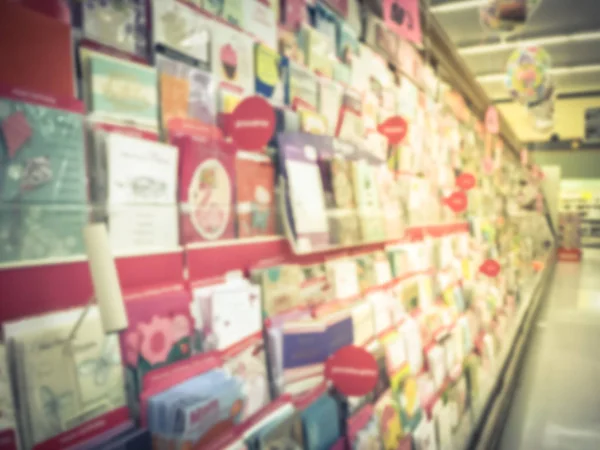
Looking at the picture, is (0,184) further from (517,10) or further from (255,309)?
(517,10)

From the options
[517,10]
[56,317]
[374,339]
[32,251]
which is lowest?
[374,339]

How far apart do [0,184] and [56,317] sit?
23 centimetres

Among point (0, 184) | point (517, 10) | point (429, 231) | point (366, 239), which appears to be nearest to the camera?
point (0, 184)

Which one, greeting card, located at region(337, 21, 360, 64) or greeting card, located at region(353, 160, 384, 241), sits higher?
greeting card, located at region(337, 21, 360, 64)

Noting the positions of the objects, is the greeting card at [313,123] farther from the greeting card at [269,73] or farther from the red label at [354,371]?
the red label at [354,371]

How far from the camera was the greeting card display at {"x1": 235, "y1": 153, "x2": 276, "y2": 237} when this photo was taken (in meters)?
1.16

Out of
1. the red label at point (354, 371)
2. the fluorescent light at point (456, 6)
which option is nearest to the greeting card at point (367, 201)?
the red label at point (354, 371)

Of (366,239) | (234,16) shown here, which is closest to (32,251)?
(234,16)

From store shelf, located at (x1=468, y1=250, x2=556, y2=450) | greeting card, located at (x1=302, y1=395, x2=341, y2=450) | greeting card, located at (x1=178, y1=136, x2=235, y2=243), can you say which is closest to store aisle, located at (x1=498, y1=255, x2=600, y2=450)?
store shelf, located at (x1=468, y1=250, x2=556, y2=450)

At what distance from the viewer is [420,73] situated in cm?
247

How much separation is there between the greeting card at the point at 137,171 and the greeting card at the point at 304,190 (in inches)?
14.9

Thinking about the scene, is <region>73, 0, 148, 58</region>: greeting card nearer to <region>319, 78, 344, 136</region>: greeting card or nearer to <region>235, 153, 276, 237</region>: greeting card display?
<region>235, 153, 276, 237</region>: greeting card display

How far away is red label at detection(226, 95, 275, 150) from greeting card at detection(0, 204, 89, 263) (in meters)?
0.40

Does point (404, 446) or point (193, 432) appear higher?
point (193, 432)
